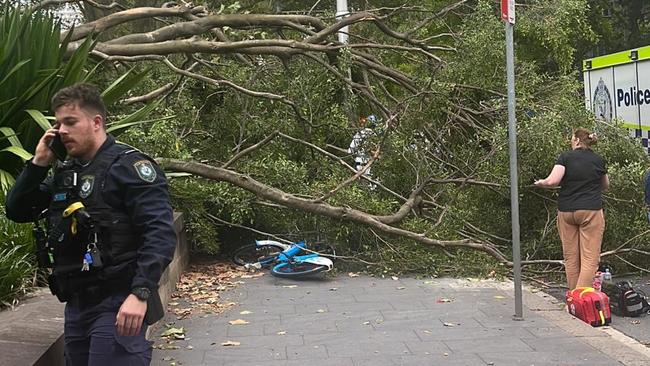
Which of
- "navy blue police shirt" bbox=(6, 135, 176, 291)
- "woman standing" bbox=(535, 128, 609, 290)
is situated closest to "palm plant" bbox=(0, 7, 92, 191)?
"navy blue police shirt" bbox=(6, 135, 176, 291)

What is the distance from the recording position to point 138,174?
297cm

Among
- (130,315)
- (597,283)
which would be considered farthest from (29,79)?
(597,283)

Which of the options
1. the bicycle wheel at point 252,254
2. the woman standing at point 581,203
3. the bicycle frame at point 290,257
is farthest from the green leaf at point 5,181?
the woman standing at point 581,203

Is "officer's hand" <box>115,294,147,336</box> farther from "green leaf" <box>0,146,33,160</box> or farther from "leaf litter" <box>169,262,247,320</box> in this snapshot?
"leaf litter" <box>169,262,247,320</box>

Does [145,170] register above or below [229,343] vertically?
above

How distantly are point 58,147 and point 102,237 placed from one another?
1.52 ft

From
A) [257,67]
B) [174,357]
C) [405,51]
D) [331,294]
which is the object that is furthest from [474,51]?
[174,357]

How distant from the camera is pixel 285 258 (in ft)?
27.2

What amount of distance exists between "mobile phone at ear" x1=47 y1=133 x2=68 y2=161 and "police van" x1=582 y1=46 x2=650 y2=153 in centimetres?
890

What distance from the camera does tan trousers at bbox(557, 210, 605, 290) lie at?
A: 682 cm

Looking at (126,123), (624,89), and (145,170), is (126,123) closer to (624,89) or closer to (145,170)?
(145,170)

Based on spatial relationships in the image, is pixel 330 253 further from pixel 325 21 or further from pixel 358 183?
pixel 325 21

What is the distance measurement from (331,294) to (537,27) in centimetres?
500

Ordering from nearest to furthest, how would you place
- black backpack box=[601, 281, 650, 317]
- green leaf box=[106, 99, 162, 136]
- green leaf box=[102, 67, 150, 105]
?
green leaf box=[106, 99, 162, 136]
green leaf box=[102, 67, 150, 105]
black backpack box=[601, 281, 650, 317]
